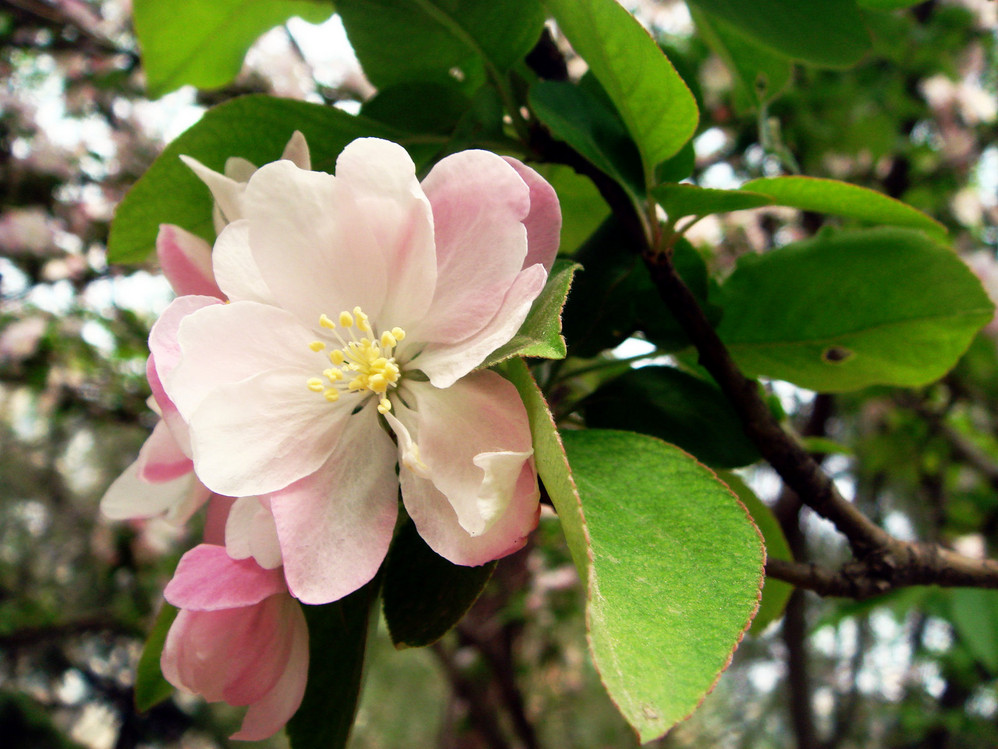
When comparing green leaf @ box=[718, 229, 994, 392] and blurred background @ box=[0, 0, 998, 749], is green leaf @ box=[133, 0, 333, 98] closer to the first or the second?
green leaf @ box=[718, 229, 994, 392]

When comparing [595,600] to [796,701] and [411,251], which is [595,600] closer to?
[411,251]

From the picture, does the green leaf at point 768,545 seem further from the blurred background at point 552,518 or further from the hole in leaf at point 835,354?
the blurred background at point 552,518

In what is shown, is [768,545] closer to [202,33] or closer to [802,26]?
[802,26]

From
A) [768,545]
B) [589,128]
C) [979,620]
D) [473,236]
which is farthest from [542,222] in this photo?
[979,620]

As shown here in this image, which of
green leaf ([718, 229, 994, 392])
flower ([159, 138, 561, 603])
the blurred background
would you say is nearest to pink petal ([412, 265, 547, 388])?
flower ([159, 138, 561, 603])

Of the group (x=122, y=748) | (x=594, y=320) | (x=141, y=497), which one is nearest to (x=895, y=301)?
(x=594, y=320)

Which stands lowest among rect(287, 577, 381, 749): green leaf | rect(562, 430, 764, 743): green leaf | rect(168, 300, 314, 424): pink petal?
rect(287, 577, 381, 749): green leaf
